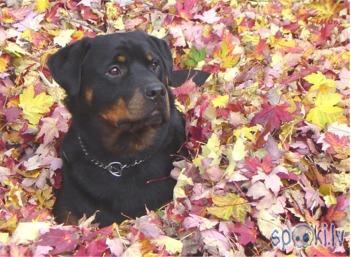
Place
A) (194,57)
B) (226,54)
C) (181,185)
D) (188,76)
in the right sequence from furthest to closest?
(194,57) → (226,54) → (188,76) → (181,185)

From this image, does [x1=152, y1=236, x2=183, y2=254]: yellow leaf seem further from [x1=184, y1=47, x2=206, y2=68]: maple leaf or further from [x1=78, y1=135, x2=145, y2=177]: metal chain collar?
[x1=184, y1=47, x2=206, y2=68]: maple leaf

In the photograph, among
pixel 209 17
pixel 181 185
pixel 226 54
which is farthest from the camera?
pixel 209 17

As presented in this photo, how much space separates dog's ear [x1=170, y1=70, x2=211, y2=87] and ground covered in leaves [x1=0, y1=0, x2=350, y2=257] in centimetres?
15

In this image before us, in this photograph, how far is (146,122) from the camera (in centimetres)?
398

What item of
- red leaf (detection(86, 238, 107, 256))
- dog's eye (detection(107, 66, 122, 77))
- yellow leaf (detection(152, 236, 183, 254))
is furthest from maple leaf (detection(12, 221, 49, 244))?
dog's eye (detection(107, 66, 122, 77))

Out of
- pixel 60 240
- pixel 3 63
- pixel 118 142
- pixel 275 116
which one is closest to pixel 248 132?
pixel 275 116

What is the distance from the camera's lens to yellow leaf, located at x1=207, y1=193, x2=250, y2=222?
3.50 m

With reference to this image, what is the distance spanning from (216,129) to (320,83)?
3.02 ft

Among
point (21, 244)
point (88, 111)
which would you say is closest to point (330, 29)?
point (88, 111)

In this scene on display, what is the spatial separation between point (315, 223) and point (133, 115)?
1.31 meters

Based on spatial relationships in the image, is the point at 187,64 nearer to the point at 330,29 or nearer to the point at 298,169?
the point at 330,29

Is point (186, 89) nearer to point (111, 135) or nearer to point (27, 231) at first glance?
point (111, 135)

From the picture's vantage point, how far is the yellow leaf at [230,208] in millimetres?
3500

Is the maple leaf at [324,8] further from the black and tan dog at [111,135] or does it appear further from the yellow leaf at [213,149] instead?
the yellow leaf at [213,149]
